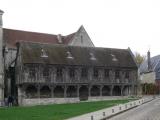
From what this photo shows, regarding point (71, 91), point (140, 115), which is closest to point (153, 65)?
point (71, 91)

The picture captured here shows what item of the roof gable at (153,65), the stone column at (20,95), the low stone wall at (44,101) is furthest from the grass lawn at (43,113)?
the roof gable at (153,65)

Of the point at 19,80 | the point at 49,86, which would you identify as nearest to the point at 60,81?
the point at 49,86

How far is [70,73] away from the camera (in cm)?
5906

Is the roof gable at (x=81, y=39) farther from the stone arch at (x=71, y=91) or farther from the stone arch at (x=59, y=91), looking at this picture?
the stone arch at (x=59, y=91)

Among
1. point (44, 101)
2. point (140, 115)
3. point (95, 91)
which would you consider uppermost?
point (95, 91)

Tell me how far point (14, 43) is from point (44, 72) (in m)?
12.5

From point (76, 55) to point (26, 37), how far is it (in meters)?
12.4

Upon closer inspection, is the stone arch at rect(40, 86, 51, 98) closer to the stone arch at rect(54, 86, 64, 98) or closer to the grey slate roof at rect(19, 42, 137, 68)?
the stone arch at rect(54, 86, 64, 98)

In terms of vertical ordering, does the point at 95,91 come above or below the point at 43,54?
below

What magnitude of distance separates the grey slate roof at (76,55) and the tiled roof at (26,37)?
836 cm

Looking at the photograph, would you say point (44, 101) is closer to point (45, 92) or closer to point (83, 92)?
point (45, 92)

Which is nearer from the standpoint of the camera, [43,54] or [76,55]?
[43,54]

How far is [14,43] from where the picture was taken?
66.4 metres

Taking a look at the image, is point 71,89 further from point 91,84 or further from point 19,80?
point 19,80
